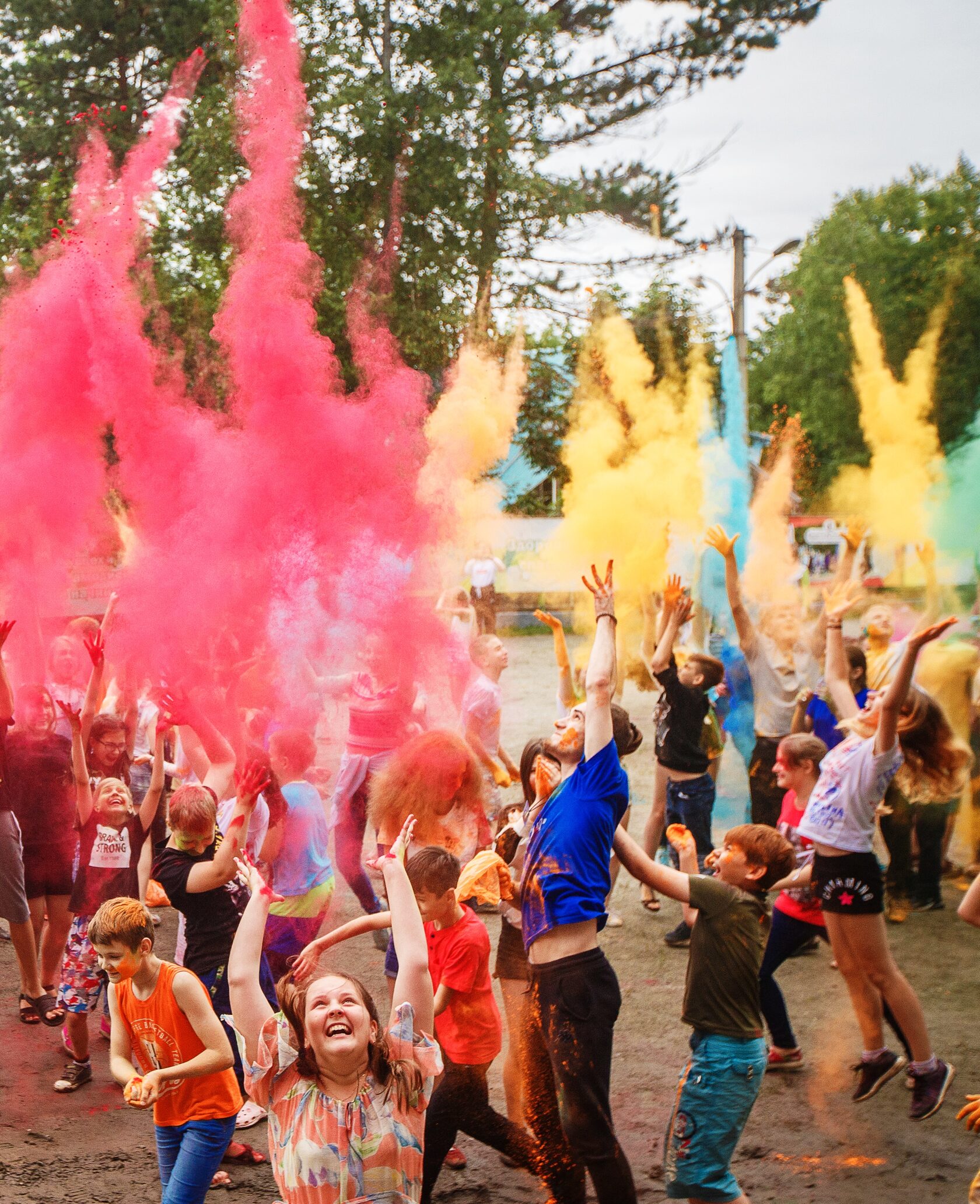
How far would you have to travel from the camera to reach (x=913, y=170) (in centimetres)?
2522

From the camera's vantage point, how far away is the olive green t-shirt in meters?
3.15

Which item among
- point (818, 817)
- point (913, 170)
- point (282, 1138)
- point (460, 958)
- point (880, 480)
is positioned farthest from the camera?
point (913, 170)

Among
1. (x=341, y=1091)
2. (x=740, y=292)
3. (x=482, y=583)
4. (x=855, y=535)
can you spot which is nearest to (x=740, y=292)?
(x=740, y=292)

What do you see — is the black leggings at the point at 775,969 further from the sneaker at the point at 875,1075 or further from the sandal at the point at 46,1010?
the sandal at the point at 46,1010

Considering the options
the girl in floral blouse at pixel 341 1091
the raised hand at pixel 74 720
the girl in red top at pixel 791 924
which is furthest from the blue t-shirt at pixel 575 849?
the raised hand at pixel 74 720

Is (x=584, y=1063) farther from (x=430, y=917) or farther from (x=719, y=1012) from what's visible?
(x=430, y=917)

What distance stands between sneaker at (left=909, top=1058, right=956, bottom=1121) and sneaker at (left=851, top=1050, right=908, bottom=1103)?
13cm

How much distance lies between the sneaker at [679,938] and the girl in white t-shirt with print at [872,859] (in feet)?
4.88

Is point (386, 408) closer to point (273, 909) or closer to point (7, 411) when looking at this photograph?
point (7, 411)

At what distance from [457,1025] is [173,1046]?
863 mm

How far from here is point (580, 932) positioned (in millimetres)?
3178

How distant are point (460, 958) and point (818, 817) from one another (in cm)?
166

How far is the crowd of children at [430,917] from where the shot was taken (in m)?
2.62

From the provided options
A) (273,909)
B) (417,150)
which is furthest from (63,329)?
(417,150)
